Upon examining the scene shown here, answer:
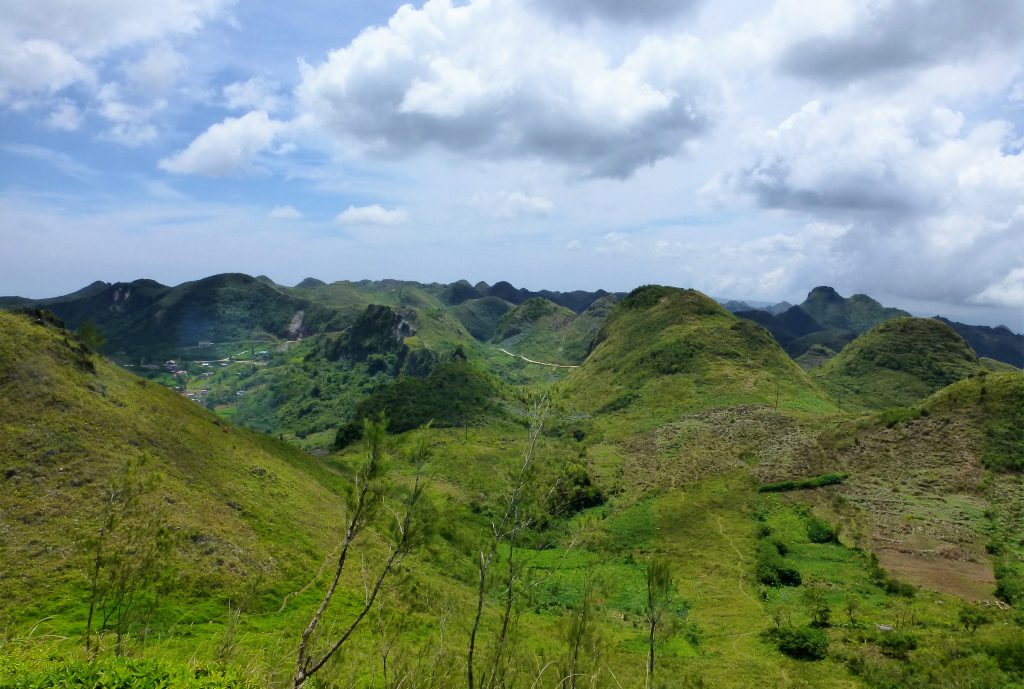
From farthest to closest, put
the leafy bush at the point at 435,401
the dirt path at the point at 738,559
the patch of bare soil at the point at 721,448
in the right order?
the leafy bush at the point at 435,401
the patch of bare soil at the point at 721,448
the dirt path at the point at 738,559

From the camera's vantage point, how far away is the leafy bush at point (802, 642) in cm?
3384

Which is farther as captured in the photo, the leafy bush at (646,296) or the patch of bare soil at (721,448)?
the leafy bush at (646,296)

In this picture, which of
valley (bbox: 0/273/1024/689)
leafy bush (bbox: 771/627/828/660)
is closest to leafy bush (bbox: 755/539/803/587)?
valley (bbox: 0/273/1024/689)

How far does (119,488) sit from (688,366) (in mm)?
110339

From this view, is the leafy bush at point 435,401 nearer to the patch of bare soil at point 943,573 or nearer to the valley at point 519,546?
the valley at point 519,546

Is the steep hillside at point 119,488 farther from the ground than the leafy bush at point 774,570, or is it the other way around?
the steep hillside at point 119,488

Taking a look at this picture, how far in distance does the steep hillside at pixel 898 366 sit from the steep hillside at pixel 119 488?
136 m

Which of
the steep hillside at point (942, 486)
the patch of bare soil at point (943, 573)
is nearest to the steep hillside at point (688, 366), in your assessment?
the steep hillside at point (942, 486)

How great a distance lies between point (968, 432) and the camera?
63.0m

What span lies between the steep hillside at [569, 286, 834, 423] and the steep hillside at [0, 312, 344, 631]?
214 ft

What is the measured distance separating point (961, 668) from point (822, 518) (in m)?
32.0

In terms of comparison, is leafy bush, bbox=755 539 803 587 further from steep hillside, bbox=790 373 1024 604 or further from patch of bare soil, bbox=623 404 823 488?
patch of bare soil, bbox=623 404 823 488

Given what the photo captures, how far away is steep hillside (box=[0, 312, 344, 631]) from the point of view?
2864cm

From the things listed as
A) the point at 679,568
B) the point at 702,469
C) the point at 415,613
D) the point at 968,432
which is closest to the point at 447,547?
the point at 415,613
